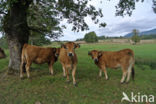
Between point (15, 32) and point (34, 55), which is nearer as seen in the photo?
point (34, 55)

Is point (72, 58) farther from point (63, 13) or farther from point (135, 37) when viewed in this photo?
point (135, 37)

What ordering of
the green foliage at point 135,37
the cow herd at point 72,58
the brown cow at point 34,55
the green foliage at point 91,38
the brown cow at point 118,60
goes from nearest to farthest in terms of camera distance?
1. the cow herd at point 72,58
2. the brown cow at point 118,60
3. the brown cow at point 34,55
4. the green foliage at point 91,38
5. the green foliage at point 135,37

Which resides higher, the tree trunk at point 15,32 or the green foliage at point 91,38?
the green foliage at point 91,38

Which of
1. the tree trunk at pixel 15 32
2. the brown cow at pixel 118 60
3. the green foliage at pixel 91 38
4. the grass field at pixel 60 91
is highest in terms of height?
the green foliage at pixel 91 38

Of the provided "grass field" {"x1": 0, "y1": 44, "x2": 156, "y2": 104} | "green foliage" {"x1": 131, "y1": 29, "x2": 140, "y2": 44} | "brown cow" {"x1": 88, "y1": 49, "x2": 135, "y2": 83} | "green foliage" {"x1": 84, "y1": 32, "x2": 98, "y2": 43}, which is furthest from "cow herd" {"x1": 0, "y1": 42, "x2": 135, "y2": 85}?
"green foliage" {"x1": 131, "y1": 29, "x2": 140, "y2": 44}

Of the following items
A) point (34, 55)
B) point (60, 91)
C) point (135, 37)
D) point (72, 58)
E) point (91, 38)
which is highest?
point (91, 38)

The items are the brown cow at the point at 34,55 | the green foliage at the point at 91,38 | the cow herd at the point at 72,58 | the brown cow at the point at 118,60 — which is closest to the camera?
the cow herd at the point at 72,58

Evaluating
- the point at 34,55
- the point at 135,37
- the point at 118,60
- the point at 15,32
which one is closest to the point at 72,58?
the point at 34,55

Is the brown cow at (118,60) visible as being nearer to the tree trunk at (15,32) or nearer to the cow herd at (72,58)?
the cow herd at (72,58)

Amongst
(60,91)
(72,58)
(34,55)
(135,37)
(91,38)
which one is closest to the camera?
(60,91)

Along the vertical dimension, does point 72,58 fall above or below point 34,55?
below

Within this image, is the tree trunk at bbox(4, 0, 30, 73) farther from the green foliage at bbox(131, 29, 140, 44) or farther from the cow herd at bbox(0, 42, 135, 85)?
the green foliage at bbox(131, 29, 140, 44)

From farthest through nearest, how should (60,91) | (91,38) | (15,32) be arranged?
(91,38) < (15,32) < (60,91)

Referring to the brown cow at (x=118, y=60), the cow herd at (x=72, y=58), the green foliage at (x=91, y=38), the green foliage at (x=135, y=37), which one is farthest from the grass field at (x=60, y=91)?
the green foliage at (x=135, y=37)
